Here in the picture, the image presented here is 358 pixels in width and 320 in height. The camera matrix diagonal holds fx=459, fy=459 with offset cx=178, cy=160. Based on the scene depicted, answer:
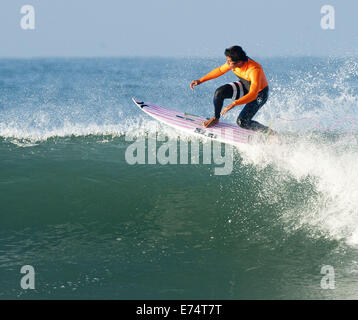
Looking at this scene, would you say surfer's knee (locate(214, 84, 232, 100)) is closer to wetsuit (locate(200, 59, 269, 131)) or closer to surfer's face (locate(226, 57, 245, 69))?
wetsuit (locate(200, 59, 269, 131))

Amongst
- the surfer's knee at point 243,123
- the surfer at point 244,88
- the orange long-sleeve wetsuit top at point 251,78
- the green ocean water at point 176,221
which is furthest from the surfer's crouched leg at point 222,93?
the green ocean water at point 176,221

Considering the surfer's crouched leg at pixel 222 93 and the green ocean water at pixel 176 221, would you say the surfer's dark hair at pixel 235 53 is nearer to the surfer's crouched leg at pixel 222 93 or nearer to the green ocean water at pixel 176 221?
the surfer's crouched leg at pixel 222 93

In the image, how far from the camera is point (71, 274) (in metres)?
4.86

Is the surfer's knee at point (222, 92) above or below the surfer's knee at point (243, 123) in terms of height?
above

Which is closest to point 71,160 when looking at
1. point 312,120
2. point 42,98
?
point 312,120

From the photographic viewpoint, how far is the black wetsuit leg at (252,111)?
22.4 ft

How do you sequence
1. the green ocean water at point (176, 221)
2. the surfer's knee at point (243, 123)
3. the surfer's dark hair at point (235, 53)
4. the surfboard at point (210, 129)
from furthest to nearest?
the surfboard at point (210, 129)
the surfer's knee at point (243, 123)
the surfer's dark hair at point (235, 53)
the green ocean water at point (176, 221)

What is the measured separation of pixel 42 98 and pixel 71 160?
10.1 meters

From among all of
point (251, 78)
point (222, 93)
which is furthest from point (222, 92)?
point (251, 78)

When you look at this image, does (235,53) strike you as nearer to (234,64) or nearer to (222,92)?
(234,64)

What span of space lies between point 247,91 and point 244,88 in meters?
0.07

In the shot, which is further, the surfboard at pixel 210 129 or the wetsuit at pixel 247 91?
the surfboard at pixel 210 129
